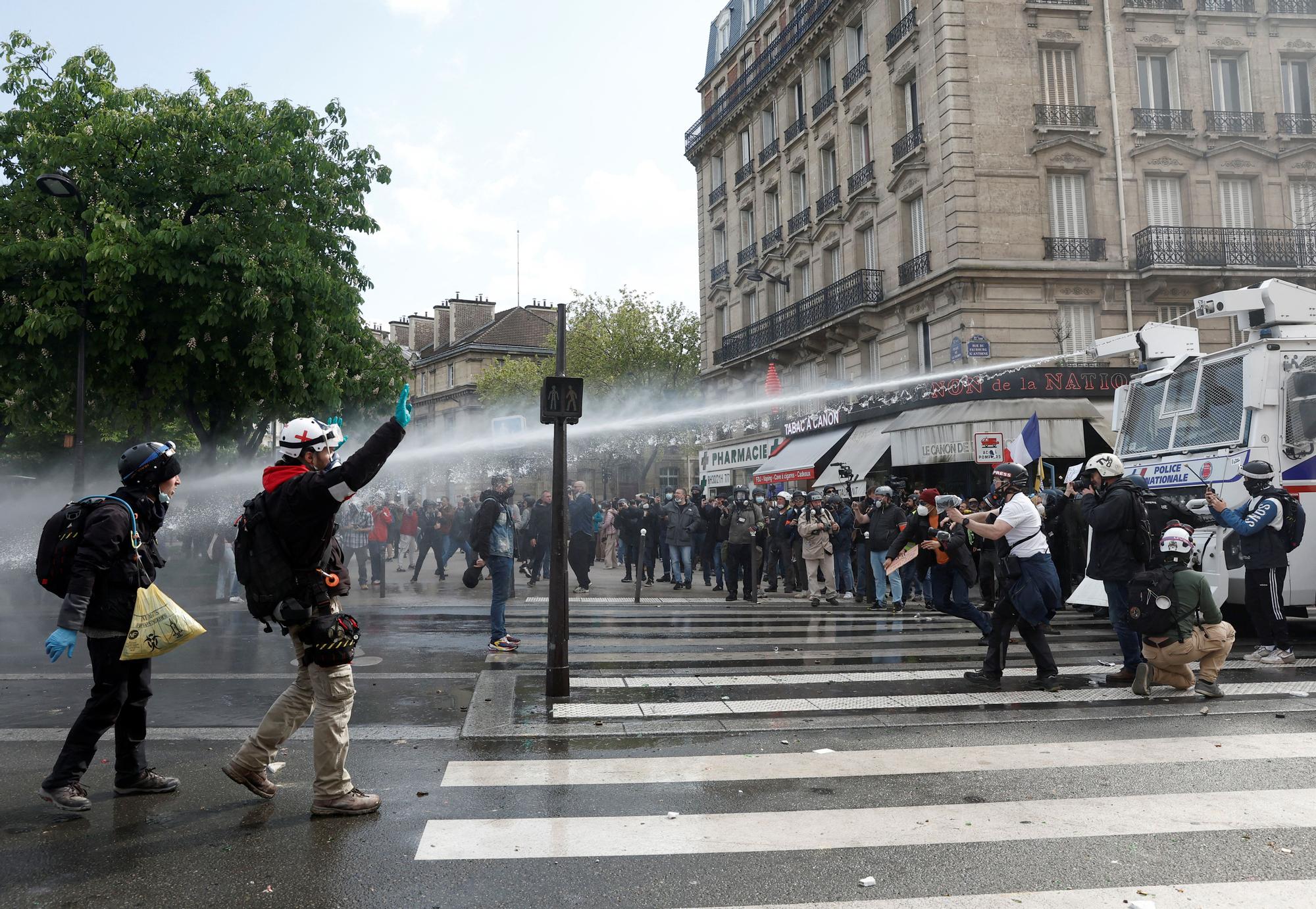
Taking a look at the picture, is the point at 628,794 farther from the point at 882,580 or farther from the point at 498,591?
the point at 882,580

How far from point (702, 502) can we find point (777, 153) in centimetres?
1649

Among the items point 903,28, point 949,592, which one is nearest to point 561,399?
point 949,592

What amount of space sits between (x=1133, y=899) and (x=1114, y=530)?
450 centimetres

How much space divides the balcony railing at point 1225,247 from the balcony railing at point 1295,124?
2.39m

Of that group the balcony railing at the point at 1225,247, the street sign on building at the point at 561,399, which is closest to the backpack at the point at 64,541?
the street sign on building at the point at 561,399

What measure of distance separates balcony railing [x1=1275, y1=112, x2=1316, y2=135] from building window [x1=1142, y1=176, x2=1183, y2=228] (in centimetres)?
315

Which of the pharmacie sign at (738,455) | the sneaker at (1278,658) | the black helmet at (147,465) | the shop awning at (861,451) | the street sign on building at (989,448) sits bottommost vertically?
the sneaker at (1278,658)

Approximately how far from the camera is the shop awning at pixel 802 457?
24094 millimetres

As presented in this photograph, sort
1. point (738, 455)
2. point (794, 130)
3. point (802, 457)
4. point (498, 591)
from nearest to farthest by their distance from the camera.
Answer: point (498, 591)
point (802, 457)
point (794, 130)
point (738, 455)

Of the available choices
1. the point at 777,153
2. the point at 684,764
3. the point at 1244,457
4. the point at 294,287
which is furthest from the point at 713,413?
the point at 684,764

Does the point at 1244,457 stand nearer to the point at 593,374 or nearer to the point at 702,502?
the point at 702,502

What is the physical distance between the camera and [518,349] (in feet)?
214

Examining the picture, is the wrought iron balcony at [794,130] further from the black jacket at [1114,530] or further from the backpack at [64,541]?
the backpack at [64,541]

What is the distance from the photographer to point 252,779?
4.38 metres
